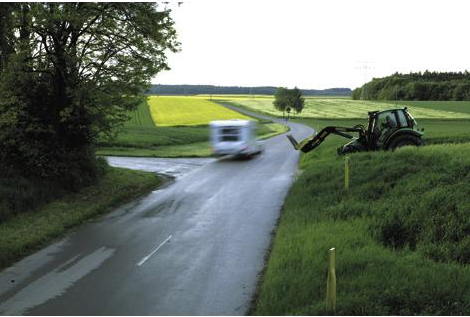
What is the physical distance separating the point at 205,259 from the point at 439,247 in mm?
5354

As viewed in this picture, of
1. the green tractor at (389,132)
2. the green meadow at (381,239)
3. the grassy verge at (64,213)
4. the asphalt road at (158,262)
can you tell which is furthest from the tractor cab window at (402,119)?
the grassy verge at (64,213)

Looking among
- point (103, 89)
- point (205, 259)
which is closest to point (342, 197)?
point (205, 259)

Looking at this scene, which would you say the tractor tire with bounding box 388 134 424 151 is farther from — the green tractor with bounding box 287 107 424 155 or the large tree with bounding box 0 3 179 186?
the large tree with bounding box 0 3 179 186

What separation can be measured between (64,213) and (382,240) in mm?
10431

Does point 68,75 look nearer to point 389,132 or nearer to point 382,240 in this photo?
point 382,240

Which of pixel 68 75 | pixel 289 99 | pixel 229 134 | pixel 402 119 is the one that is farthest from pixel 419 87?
pixel 68 75

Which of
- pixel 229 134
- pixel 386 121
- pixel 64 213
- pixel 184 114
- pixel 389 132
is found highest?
pixel 386 121

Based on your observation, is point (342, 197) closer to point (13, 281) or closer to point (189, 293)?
point (189, 293)

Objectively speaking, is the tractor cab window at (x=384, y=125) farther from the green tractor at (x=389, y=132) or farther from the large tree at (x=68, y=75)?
the large tree at (x=68, y=75)

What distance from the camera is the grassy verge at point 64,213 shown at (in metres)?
12.2

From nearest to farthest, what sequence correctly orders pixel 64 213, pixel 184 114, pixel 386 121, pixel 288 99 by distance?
pixel 64 213
pixel 386 121
pixel 184 114
pixel 288 99

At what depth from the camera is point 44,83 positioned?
17688 mm

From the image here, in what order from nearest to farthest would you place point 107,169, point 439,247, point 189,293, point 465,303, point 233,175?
point 465,303 < point 189,293 < point 439,247 < point 107,169 < point 233,175

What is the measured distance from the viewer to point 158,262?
1084 cm
